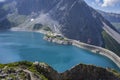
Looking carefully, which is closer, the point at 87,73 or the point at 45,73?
the point at 45,73

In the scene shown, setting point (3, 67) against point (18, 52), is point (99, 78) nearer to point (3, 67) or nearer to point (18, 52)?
point (3, 67)

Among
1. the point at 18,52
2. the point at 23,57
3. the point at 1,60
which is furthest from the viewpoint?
the point at 18,52

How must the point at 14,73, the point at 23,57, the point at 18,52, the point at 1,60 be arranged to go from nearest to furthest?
the point at 14,73 < the point at 1,60 < the point at 23,57 < the point at 18,52

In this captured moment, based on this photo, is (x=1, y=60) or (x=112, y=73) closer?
(x=112, y=73)

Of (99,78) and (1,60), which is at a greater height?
(1,60)

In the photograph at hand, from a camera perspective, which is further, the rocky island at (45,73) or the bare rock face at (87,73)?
the bare rock face at (87,73)

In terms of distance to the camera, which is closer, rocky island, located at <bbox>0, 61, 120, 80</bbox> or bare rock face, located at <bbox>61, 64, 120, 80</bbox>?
rocky island, located at <bbox>0, 61, 120, 80</bbox>

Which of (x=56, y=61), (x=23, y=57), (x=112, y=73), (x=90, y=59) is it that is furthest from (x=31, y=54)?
(x=112, y=73)

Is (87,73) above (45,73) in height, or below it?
above
